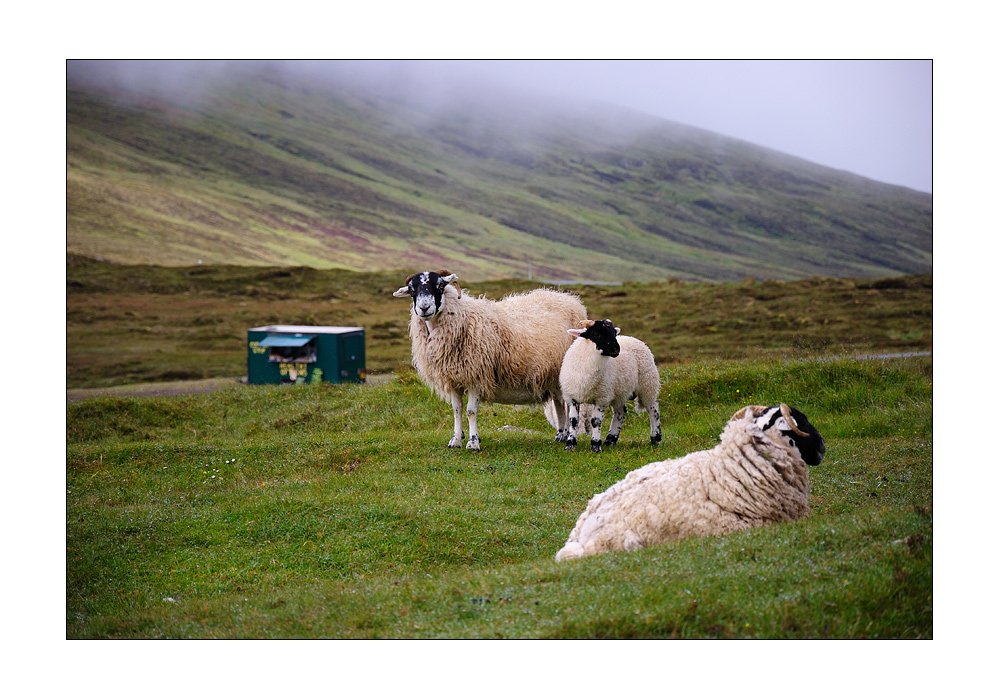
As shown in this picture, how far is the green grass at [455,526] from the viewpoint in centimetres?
643

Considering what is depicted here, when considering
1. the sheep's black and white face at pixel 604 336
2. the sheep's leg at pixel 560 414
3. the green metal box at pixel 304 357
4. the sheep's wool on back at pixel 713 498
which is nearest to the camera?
the sheep's wool on back at pixel 713 498

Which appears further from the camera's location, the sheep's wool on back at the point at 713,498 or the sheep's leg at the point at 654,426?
the sheep's leg at the point at 654,426

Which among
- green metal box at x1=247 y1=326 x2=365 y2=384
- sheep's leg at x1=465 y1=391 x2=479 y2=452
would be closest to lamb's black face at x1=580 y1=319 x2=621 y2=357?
sheep's leg at x1=465 y1=391 x2=479 y2=452

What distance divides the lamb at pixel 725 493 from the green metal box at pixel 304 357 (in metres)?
18.6

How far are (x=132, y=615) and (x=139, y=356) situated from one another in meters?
36.3

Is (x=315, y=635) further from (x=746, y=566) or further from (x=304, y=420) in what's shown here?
(x=304, y=420)

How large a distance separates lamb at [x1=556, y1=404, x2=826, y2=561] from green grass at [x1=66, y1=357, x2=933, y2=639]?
0.45 meters

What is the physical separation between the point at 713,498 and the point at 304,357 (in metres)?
20.0

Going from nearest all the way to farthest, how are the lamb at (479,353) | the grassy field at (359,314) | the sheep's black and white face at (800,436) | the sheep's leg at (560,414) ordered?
the sheep's black and white face at (800,436)
the lamb at (479,353)
the sheep's leg at (560,414)
the grassy field at (359,314)

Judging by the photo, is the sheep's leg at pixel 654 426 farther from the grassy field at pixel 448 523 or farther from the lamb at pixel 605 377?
the grassy field at pixel 448 523

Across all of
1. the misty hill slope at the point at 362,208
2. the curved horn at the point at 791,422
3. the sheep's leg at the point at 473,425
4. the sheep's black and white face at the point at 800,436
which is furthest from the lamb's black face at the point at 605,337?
the misty hill slope at the point at 362,208

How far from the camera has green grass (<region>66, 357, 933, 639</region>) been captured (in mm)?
6426

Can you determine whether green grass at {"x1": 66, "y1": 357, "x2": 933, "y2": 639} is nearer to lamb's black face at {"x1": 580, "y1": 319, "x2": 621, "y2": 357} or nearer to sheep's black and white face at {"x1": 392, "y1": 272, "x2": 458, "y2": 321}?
lamb's black face at {"x1": 580, "y1": 319, "x2": 621, "y2": 357}

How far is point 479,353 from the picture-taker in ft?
48.6
